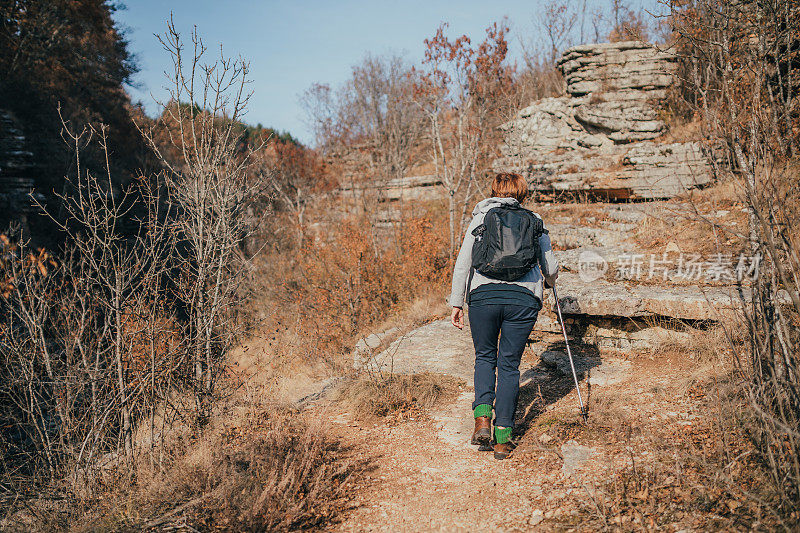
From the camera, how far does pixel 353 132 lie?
2803 cm

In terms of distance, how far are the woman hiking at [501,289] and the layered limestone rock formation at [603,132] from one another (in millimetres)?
8674

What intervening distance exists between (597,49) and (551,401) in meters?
12.9

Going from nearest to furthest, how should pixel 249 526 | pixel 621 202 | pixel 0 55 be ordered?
pixel 249 526, pixel 621 202, pixel 0 55

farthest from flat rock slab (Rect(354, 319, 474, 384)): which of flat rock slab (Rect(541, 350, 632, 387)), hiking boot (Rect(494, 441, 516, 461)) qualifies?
hiking boot (Rect(494, 441, 516, 461))

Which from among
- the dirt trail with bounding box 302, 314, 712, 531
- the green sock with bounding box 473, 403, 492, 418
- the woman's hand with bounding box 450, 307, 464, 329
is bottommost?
the dirt trail with bounding box 302, 314, 712, 531

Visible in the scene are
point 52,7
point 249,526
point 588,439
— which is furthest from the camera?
point 52,7

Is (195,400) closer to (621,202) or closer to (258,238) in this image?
(621,202)

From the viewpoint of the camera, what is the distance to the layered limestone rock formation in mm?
11477

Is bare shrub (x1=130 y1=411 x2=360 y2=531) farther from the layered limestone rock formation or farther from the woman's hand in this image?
the layered limestone rock formation

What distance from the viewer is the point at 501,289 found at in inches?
146

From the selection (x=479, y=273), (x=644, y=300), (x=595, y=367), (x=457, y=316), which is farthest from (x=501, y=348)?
(x=644, y=300)

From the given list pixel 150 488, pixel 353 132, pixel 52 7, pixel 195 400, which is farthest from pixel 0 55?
pixel 150 488

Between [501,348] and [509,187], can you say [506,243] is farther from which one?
[501,348]

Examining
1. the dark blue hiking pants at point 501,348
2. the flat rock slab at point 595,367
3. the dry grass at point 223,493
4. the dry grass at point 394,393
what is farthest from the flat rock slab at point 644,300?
the dry grass at point 223,493
